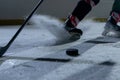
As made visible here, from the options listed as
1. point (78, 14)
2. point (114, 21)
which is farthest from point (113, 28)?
point (78, 14)

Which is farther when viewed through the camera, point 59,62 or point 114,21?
point 114,21

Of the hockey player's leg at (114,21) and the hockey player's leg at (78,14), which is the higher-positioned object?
the hockey player's leg at (78,14)

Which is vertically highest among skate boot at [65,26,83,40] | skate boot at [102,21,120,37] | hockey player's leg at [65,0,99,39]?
hockey player's leg at [65,0,99,39]

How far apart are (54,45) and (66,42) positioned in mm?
139

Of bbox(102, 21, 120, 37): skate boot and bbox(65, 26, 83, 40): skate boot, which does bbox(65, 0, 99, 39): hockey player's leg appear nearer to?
bbox(65, 26, 83, 40): skate boot

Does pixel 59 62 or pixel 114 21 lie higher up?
pixel 59 62

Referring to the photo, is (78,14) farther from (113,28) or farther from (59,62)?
(59,62)

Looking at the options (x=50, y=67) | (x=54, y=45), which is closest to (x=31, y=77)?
(x=50, y=67)

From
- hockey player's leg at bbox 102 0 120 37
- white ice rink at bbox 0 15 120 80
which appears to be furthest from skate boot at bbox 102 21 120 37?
white ice rink at bbox 0 15 120 80

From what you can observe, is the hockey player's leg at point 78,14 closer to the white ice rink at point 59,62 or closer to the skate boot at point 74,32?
the skate boot at point 74,32

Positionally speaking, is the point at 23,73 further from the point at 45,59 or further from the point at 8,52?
the point at 8,52

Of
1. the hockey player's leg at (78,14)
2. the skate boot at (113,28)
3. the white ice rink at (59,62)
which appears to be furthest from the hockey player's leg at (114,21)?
the white ice rink at (59,62)

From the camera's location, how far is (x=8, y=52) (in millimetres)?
1754

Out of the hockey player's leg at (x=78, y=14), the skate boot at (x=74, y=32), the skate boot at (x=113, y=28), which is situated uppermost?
the hockey player's leg at (x=78, y=14)
